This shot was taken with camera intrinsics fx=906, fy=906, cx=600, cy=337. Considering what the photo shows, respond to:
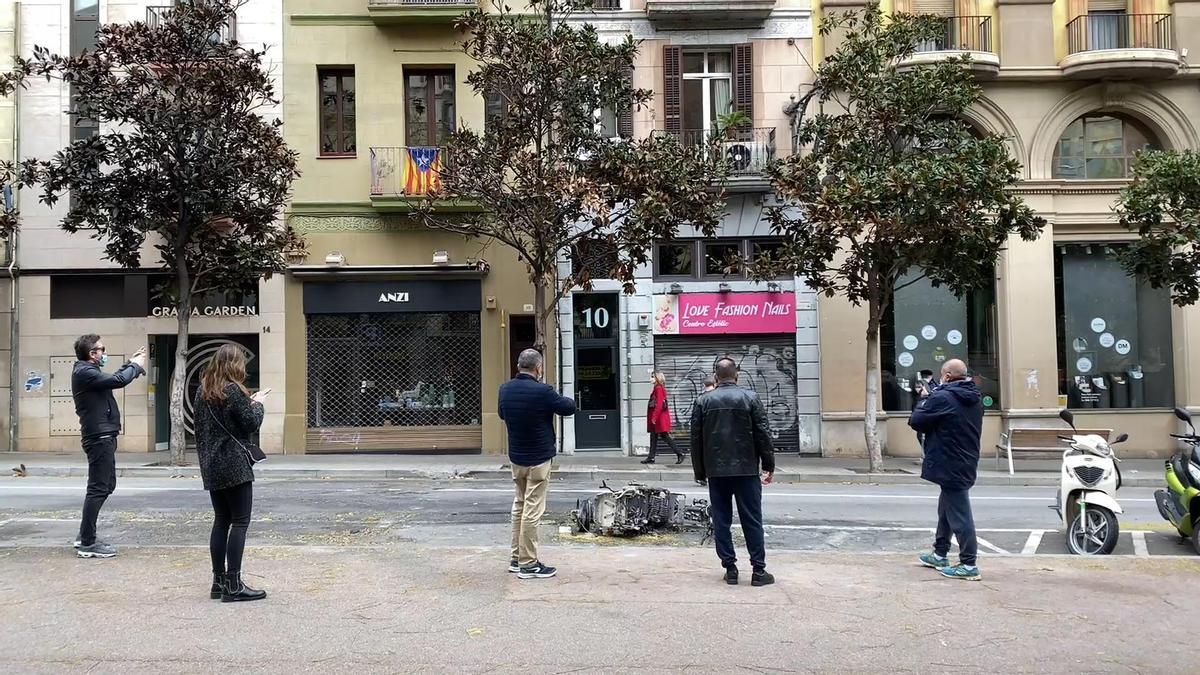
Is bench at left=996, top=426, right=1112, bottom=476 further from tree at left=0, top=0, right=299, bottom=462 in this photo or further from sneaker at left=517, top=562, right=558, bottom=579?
tree at left=0, top=0, right=299, bottom=462

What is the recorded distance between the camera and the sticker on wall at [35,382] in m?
19.1

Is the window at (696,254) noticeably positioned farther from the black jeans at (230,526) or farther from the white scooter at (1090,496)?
the black jeans at (230,526)

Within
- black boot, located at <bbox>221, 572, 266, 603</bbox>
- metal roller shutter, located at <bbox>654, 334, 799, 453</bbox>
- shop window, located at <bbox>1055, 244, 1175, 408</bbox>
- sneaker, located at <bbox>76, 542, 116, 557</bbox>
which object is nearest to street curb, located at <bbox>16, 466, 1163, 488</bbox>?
metal roller shutter, located at <bbox>654, 334, 799, 453</bbox>

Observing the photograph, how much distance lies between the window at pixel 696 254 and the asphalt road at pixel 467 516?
6477 mm

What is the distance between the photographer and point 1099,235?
63.3ft

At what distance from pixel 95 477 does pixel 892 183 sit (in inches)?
463

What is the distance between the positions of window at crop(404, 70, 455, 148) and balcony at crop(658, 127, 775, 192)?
5.16m

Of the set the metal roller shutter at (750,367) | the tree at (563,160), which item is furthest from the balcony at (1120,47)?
the tree at (563,160)

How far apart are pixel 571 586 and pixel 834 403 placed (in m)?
13.3

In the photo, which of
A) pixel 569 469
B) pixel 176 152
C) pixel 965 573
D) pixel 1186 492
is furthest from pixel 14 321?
pixel 1186 492

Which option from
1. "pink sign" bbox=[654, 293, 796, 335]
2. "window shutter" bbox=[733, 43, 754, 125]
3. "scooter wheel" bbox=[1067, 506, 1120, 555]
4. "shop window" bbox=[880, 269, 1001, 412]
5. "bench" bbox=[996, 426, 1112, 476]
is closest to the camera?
"scooter wheel" bbox=[1067, 506, 1120, 555]

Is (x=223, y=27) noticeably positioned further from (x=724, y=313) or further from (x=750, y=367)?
(x=750, y=367)

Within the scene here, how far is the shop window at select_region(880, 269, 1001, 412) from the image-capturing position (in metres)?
19.4

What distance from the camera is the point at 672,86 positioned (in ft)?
64.0
